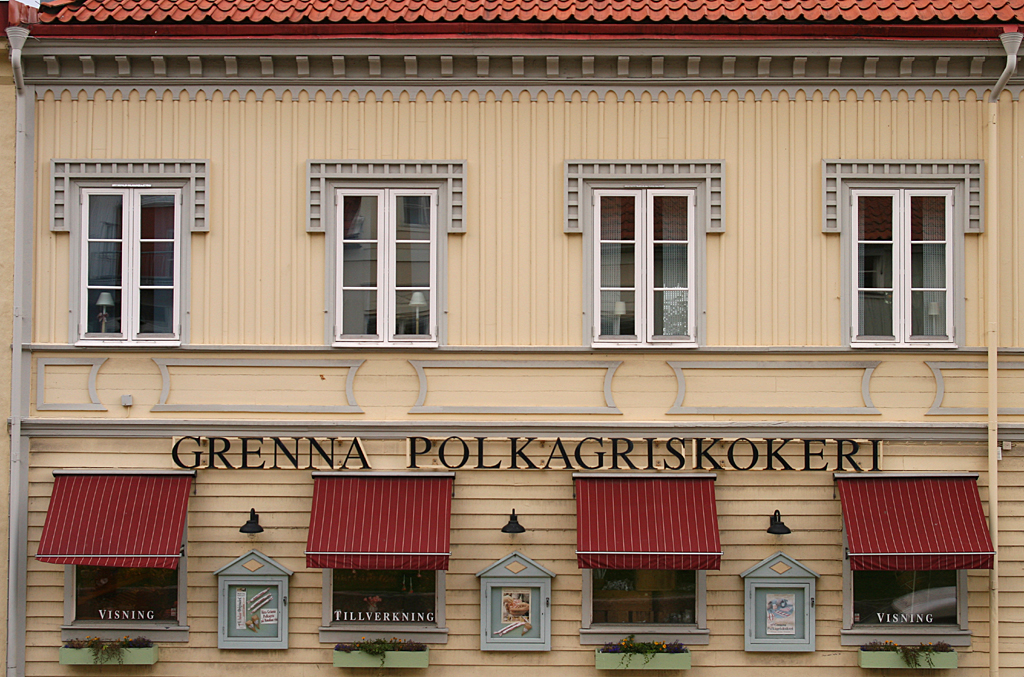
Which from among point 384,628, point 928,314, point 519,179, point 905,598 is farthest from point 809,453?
point 384,628

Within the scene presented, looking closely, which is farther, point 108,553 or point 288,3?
point 288,3

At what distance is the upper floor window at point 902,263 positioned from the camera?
9023 millimetres

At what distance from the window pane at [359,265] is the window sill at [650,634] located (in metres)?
4.37

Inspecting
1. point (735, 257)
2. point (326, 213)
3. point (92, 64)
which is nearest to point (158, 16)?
point (92, 64)

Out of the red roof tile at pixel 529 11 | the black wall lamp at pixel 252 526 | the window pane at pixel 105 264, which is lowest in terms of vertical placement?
the black wall lamp at pixel 252 526

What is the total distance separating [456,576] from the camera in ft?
29.5

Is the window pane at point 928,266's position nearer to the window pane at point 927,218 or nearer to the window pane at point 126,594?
the window pane at point 927,218

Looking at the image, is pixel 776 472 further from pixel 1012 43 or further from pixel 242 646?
pixel 242 646

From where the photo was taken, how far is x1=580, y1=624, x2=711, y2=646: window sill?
8.89 meters

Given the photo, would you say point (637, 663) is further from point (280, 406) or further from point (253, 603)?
point (280, 406)

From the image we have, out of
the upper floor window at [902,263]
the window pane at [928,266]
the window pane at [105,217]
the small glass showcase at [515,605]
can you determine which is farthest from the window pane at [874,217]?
the window pane at [105,217]

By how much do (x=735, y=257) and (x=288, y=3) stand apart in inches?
220

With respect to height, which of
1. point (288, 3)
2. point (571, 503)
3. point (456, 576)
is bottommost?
point (456, 576)

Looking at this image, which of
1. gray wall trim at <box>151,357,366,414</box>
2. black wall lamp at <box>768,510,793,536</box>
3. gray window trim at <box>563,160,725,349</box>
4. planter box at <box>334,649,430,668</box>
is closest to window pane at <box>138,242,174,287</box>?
gray wall trim at <box>151,357,366,414</box>
